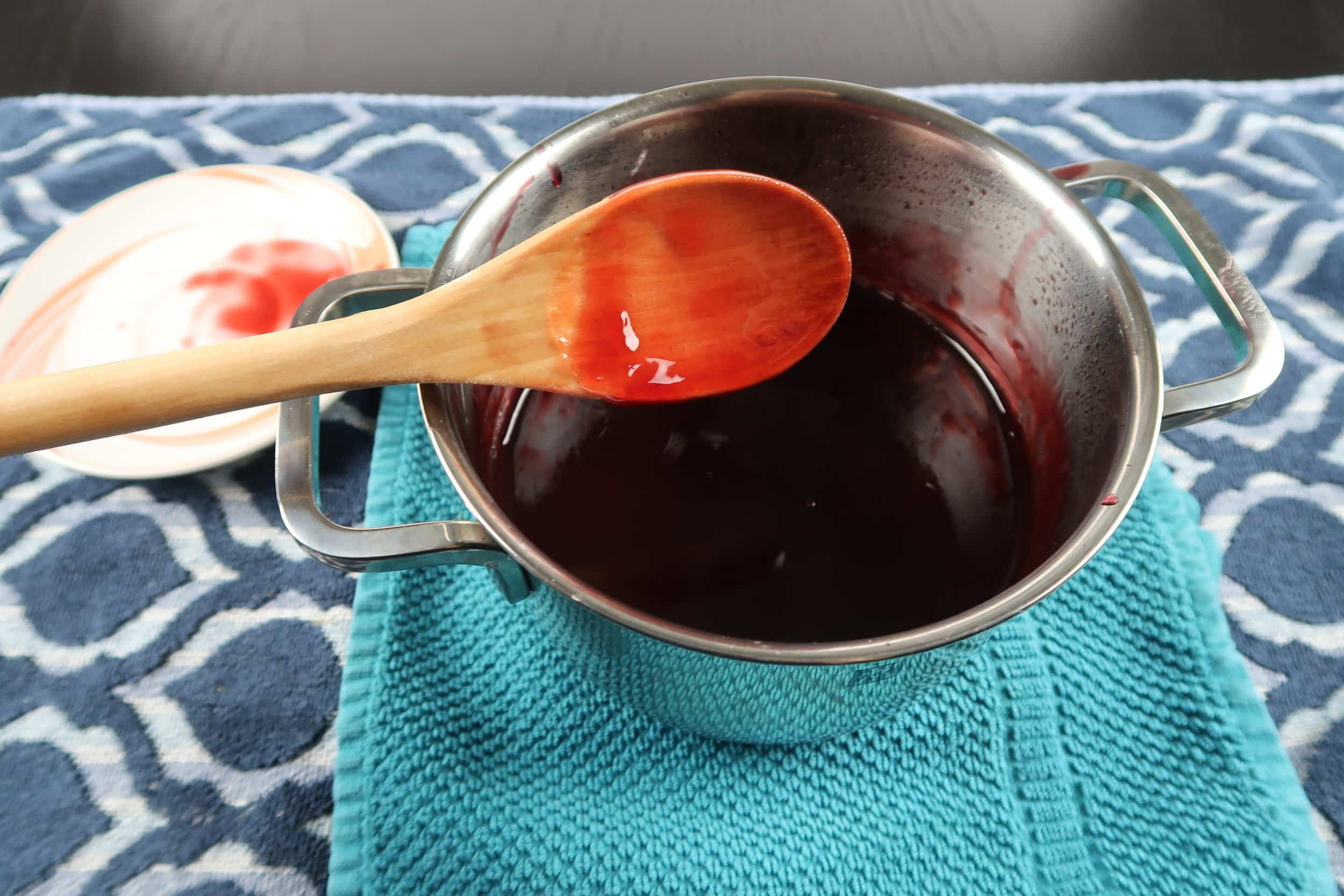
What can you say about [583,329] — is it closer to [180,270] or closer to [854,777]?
[854,777]

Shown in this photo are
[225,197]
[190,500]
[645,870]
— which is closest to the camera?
[645,870]

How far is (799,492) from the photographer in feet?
1.78

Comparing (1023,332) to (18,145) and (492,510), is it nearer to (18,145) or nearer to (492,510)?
(492,510)

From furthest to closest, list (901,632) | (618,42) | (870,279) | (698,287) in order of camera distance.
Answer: (618,42)
(870,279)
(698,287)
(901,632)

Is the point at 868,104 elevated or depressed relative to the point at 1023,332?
elevated

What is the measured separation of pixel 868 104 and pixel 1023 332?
0.57 ft

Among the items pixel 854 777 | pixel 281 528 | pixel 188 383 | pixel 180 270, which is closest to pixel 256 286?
pixel 180 270

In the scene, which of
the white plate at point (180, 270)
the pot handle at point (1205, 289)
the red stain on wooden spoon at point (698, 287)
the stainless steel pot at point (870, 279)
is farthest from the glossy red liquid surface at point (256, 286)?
the pot handle at point (1205, 289)

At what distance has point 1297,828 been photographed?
490mm

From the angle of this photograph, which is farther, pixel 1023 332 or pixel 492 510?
pixel 1023 332

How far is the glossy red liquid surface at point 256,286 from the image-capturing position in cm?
70

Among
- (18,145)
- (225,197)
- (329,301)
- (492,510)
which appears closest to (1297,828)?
(492,510)

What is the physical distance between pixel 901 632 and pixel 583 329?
0.22 meters

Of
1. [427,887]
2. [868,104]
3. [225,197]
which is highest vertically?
[868,104]
